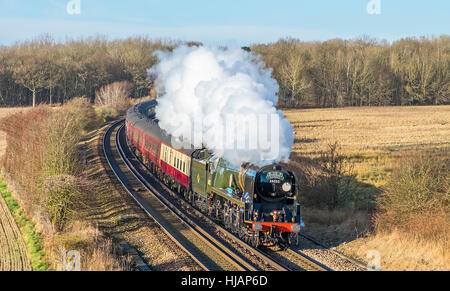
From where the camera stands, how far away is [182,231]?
20000 millimetres

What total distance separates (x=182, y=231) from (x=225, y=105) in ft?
19.1

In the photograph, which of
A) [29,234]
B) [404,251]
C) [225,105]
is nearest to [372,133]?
[225,105]

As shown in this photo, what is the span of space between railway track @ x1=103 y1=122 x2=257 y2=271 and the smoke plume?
337 centimetres

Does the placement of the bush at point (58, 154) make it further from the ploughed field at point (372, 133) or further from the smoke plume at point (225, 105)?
the ploughed field at point (372, 133)

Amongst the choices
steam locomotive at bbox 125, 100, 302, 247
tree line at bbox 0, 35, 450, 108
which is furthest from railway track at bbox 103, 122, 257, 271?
tree line at bbox 0, 35, 450, 108

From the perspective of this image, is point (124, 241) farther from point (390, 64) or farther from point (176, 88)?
point (390, 64)

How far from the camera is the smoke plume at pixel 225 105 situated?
654 inches

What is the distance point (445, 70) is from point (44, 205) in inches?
3080

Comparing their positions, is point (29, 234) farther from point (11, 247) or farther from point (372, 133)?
point (372, 133)

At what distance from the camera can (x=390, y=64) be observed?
279 ft

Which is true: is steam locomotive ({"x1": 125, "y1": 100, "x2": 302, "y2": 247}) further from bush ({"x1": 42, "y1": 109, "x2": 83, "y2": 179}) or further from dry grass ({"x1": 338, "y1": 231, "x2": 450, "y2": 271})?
bush ({"x1": 42, "y1": 109, "x2": 83, "y2": 179})

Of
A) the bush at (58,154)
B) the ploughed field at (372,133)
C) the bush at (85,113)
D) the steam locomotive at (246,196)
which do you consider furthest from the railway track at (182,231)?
the bush at (85,113)

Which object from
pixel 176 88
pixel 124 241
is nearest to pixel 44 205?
pixel 124 241

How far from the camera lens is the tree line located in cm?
7794
